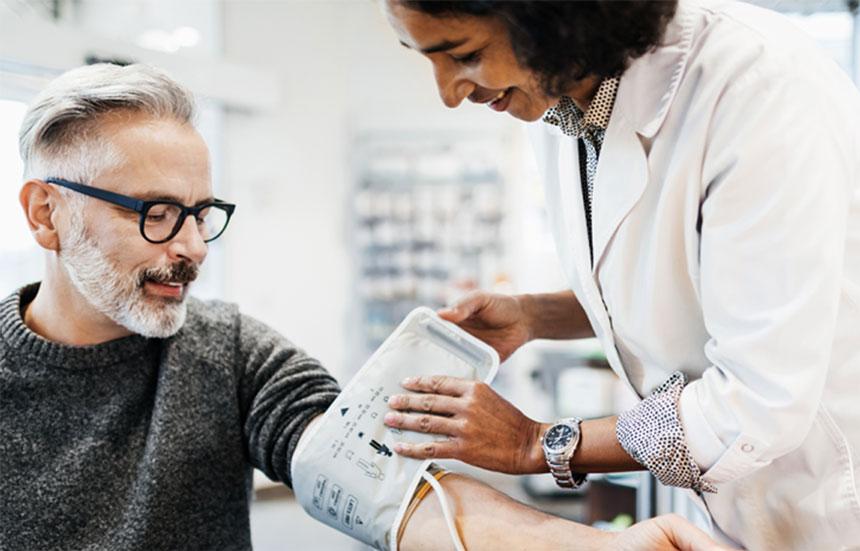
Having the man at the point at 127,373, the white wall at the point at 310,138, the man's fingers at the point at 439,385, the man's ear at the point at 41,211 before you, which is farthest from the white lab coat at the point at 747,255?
the white wall at the point at 310,138

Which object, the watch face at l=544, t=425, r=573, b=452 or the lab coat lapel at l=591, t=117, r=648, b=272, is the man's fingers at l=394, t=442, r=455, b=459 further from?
the lab coat lapel at l=591, t=117, r=648, b=272

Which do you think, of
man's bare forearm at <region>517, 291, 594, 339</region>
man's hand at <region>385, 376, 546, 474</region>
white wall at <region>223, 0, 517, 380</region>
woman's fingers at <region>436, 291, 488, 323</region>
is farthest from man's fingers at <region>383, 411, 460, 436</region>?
white wall at <region>223, 0, 517, 380</region>

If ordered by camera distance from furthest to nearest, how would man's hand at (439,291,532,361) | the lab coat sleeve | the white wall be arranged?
the white wall < man's hand at (439,291,532,361) < the lab coat sleeve

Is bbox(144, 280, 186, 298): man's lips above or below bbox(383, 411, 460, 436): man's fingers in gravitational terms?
above

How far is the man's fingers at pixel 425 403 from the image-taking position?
1110 mm

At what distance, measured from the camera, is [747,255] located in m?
0.83

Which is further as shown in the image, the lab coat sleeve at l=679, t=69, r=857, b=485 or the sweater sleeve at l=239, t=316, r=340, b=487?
the sweater sleeve at l=239, t=316, r=340, b=487

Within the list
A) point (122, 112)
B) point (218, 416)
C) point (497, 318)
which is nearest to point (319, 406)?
point (218, 416)

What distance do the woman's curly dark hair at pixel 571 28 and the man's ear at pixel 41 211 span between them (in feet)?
2.55

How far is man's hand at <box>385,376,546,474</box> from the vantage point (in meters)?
1.07

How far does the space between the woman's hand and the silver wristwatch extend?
0.12 m

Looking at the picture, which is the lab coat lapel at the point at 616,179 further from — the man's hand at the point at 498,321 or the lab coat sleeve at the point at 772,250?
the man's hand at the point at 498,321

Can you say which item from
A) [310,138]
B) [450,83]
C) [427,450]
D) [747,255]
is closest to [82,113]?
[450,83]

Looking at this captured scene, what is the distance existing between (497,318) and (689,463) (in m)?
0.53
